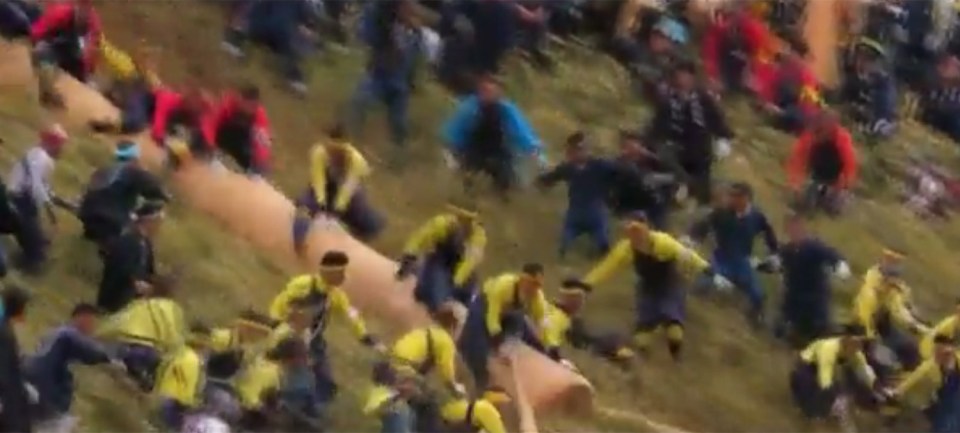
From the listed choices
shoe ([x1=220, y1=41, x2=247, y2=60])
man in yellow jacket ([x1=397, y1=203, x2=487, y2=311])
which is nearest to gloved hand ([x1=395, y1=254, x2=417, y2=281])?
man in yellow jacket ([x1=397, y1=203, x2=487, y2=311])

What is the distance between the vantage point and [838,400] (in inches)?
642

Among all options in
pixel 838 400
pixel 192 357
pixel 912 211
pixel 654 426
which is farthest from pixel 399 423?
pixel 912 211

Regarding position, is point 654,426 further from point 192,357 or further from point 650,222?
point 192,357

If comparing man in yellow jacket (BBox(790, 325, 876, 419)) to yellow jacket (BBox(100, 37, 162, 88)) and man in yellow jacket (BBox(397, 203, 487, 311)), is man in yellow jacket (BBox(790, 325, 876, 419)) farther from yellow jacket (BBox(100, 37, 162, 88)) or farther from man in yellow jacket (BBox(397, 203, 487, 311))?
yellow jacket (BBox(100, 37, 162, 88))

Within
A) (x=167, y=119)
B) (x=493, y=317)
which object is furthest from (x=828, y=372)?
(x=167, y=119)

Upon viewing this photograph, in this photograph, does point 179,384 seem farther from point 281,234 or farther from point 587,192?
point 587,192

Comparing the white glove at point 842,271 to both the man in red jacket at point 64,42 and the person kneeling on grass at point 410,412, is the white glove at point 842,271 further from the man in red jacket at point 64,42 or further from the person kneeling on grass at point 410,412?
the man in red jacket at point 64,42

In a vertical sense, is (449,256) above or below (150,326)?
below

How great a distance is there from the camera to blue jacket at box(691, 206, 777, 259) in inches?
661

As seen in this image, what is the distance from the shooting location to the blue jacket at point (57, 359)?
12539 millimetres

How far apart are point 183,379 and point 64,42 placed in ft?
22.4

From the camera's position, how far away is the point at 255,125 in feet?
57.9

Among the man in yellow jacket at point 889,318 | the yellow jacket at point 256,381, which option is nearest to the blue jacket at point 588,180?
the man in yellow jacket at point 889,318

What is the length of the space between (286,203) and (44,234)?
9.41 feet
